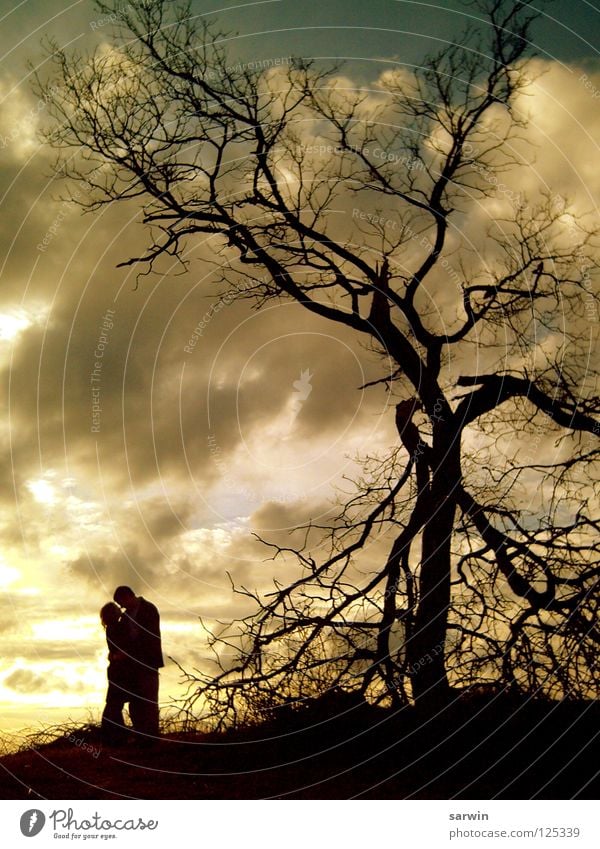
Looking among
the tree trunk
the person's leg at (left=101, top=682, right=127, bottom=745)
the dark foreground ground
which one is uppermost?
the tree trunk

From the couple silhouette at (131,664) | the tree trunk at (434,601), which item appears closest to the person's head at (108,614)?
the couple silhouette at (131,664)

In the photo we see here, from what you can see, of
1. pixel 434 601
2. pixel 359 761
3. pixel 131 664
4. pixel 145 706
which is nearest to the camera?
pixel 359 761

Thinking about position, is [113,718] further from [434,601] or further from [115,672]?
[434,601]

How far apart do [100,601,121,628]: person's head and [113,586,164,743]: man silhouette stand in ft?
0.33

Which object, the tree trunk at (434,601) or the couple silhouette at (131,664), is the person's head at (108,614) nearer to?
the couple silhouette at (131,664)

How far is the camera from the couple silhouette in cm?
1248

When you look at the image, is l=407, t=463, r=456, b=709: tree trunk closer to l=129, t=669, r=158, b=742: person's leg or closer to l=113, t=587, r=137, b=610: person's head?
l=129, t=669, r=158, b=742: person's leg

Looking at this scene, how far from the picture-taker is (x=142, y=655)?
500 inches

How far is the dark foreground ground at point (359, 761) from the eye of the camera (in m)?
9.76

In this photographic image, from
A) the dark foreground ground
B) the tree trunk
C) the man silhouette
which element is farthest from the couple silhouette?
the tree trunk

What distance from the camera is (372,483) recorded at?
1207 centimetres

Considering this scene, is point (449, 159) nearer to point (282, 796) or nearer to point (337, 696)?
point (337, 696)

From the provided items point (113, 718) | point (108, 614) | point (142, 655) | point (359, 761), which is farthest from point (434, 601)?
point (113, 718)

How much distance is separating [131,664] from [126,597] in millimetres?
944
